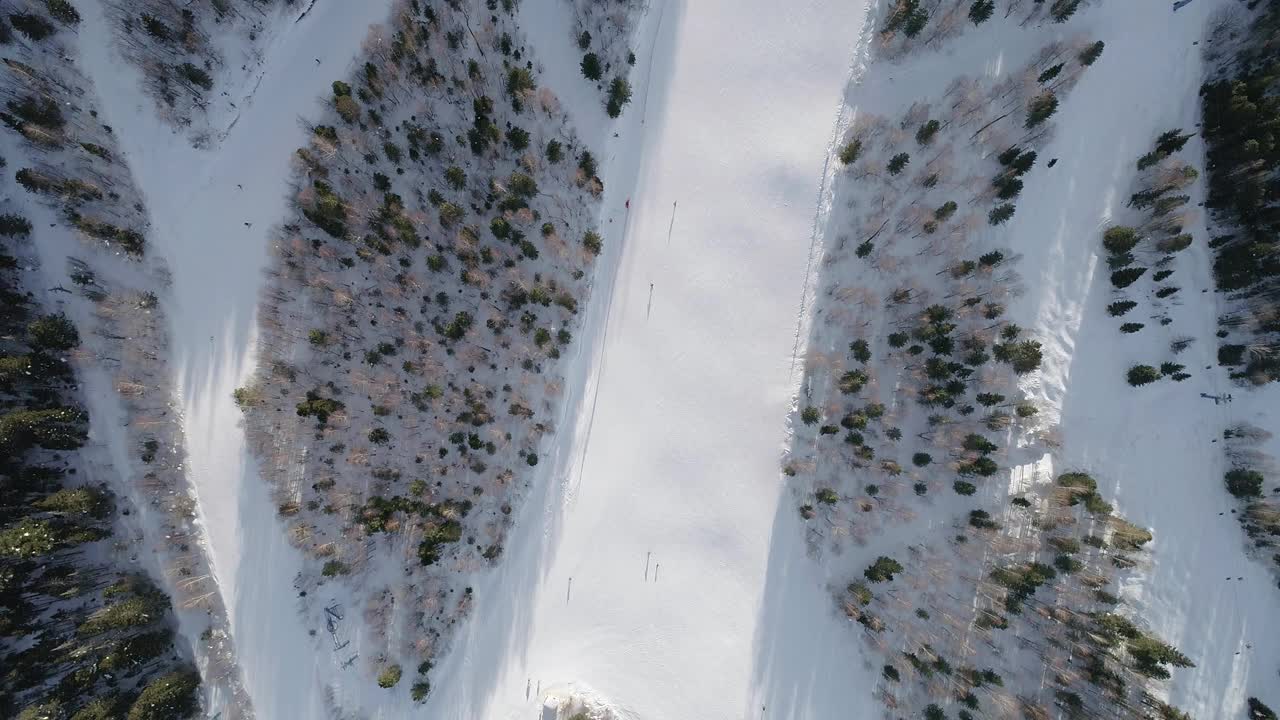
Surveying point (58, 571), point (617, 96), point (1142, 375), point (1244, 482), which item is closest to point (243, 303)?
point (58, 571)

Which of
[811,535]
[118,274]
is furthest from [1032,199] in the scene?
[118,274]

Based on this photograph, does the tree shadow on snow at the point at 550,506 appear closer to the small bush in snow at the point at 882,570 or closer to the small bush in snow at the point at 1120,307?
the small bush in snow at the point at 882,570

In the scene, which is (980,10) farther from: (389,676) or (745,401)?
(389,676)

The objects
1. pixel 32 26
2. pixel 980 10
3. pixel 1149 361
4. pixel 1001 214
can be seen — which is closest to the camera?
pixel 32 26

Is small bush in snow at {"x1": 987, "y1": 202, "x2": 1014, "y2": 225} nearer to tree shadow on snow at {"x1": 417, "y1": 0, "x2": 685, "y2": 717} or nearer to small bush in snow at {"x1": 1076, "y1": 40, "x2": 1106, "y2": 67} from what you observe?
small bush in snow at {"x1": 1076, "y1": 40, "x2": 1106, "y2": 67}

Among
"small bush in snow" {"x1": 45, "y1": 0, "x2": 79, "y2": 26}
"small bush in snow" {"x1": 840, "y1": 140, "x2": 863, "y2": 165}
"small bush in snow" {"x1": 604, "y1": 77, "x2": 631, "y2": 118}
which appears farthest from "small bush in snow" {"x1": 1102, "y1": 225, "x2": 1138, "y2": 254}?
"small bush in snow" {"x1": 45, "y1": 0, "x2": 79, "y2": 26}

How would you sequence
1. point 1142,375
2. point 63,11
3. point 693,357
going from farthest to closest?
point 693,357, point 1142,375, point 63,11

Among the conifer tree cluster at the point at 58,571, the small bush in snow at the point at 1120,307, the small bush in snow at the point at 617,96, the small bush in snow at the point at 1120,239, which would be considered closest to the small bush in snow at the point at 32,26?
the conifer tree cluster at the point at 58,571
